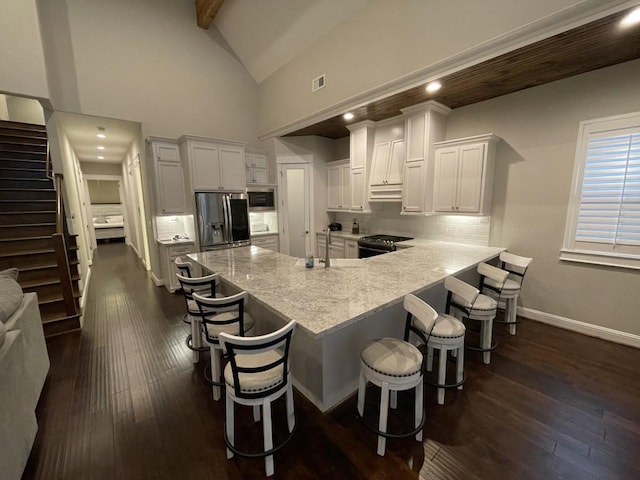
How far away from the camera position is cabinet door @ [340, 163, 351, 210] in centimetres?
519

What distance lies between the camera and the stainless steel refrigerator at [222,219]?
15.0 ft

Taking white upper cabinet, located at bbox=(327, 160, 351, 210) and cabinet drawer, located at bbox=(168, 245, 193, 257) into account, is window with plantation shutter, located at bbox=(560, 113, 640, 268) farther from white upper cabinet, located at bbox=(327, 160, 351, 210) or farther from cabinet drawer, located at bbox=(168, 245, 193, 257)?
cabinet drawer, located at bbox=(168, 245, 193, 257)

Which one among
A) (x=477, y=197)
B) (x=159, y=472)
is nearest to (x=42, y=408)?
(x=159, y=472)

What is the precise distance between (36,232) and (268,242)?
11.5ft

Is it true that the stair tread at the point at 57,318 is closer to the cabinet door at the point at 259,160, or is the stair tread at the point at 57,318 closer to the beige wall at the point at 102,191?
the cabinet door at the point at 259,160

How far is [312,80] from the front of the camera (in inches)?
168

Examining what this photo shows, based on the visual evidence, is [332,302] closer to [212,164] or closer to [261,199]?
[212,164]

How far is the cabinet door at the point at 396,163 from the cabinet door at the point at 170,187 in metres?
3.77

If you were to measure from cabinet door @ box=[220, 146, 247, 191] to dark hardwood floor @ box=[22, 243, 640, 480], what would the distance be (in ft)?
10.2

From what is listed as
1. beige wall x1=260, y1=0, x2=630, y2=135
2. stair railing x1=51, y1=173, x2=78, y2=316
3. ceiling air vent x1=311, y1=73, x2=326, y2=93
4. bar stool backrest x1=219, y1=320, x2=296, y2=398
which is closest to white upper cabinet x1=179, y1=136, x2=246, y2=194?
beige wall x1=260, y1=0, x2=630, y2=135

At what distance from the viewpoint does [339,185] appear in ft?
17.8

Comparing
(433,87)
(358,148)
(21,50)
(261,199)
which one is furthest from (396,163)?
(21,50)

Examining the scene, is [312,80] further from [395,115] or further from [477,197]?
[477,197]

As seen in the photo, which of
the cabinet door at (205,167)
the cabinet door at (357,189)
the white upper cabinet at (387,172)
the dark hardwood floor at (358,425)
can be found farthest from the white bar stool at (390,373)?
the cabinet door at (205,167)
